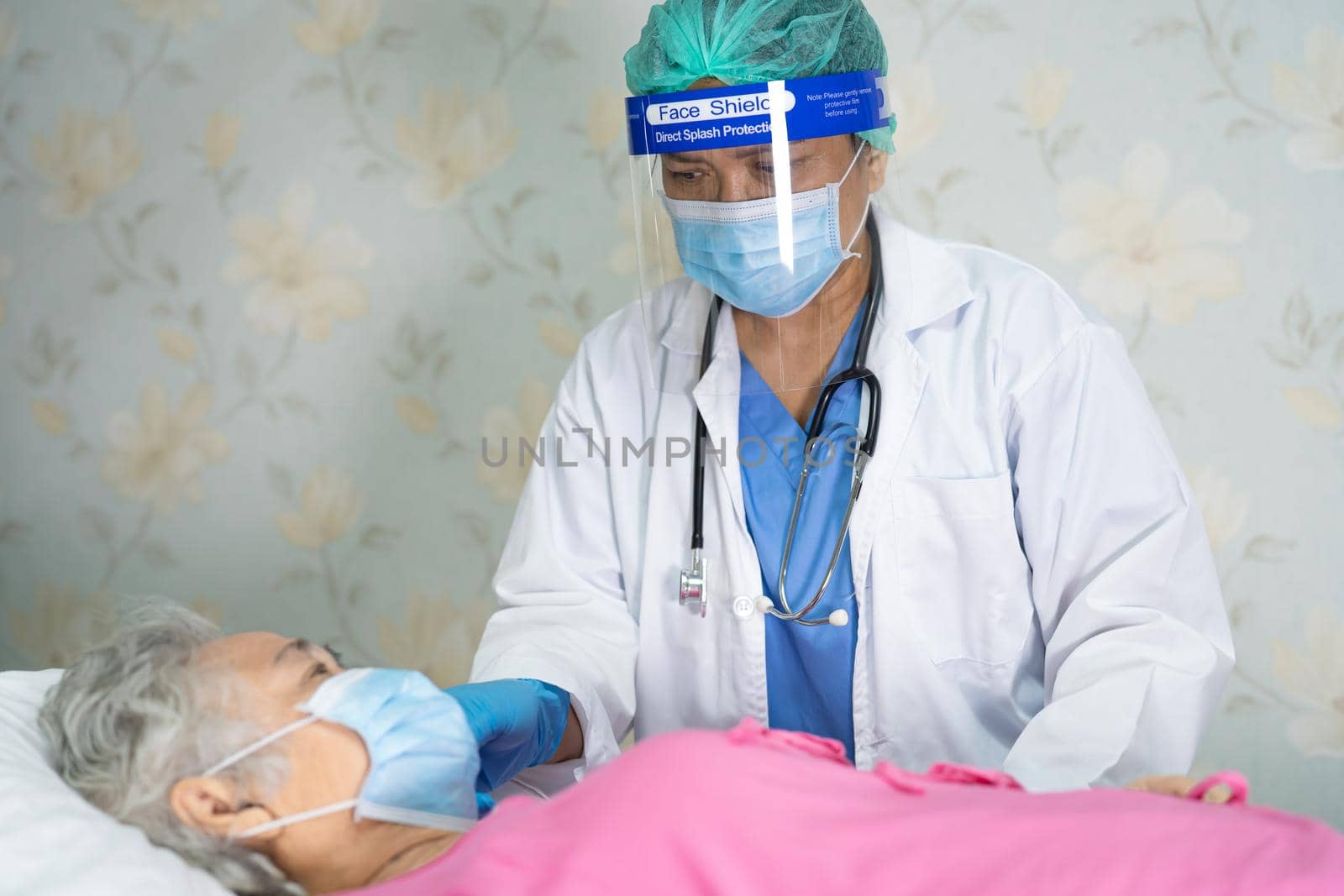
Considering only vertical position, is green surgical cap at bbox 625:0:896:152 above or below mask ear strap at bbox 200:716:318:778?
above

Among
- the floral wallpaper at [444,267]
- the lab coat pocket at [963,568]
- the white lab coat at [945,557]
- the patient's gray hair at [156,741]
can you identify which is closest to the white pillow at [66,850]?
the patient's gray hair at [156,741]

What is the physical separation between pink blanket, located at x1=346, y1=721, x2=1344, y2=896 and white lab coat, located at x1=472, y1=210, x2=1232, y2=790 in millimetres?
348

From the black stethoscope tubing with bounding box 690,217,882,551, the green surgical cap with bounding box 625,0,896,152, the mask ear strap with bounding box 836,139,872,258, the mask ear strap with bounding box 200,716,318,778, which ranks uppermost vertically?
the green surgical cap with bounding box 625,0,896,152

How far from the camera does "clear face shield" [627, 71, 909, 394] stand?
1422 mm

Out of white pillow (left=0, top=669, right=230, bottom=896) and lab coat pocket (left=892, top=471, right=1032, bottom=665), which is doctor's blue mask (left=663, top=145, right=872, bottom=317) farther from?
white pillow (left=0, top=669, right=230, bottom=896)

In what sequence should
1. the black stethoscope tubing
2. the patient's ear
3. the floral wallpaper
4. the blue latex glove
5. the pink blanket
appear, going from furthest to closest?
the floral wallpaper < the black stethoscope tubing < the blue latex glove < the patient's ear < the pink blanket

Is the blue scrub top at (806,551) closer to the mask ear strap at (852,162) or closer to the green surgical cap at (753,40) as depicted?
the mask ear strap at (852,162)

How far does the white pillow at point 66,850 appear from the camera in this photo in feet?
3.14

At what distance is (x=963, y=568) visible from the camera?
4.99ft

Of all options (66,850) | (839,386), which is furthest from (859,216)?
(66,850)

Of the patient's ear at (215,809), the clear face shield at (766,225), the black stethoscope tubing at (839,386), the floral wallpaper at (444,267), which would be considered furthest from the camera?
the floral wallpaper at (444,267)

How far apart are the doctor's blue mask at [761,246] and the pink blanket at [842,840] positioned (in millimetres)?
659

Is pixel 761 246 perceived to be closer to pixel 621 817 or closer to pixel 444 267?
pixel 621 817

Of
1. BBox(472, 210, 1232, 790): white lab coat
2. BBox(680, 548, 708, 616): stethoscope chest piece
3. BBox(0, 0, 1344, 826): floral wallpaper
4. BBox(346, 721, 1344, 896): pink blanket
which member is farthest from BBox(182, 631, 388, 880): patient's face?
BBox(0, 0, 1344, 826): floral wallpaper
